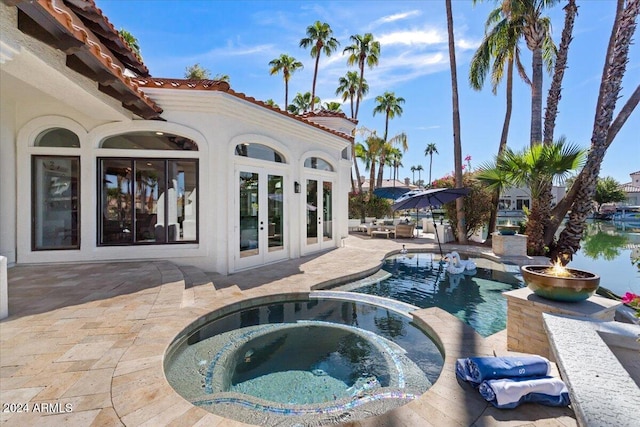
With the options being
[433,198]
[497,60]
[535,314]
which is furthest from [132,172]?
[497,60]

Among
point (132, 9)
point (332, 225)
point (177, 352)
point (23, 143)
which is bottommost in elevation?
point (177, 352)

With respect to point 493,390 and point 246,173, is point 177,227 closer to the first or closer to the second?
point 246,173

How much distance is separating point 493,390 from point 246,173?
7.80 meters

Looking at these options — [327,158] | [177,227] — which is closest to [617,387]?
[177,227]

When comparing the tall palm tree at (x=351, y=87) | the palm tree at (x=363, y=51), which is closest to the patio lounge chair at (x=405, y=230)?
the palm tree at (x=363, y=51)

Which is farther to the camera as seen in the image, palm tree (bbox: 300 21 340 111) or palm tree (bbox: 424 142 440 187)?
palm tree (bbox: 424 142 440 187)

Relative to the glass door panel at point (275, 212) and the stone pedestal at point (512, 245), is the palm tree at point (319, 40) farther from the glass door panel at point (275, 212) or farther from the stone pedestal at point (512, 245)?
the stone pedestal at point (512, 245)

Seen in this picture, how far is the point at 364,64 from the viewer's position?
30.3m

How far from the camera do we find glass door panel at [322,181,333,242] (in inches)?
487

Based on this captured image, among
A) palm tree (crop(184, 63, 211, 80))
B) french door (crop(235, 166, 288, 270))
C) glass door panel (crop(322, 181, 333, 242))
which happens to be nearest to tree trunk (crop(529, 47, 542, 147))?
glass door panel (crop(322, 181, 333, 242))

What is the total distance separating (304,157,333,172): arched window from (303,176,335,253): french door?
0.45 meters

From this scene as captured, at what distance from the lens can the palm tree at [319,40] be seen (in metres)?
28.2

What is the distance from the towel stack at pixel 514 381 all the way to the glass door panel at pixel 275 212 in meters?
7.37

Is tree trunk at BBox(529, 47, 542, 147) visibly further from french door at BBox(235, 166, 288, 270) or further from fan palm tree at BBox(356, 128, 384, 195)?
fan palm tree at BBox(356, 128, 384, 195)
